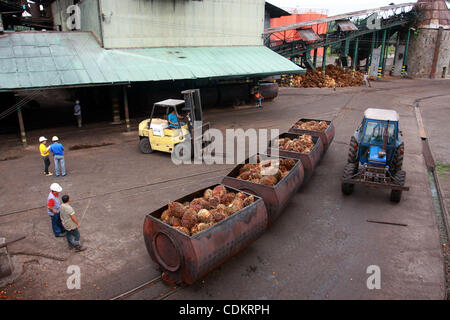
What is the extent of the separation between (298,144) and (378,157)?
260cm

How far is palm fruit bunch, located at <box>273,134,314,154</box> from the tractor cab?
5.76ft

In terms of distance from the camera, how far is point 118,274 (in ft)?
22.5

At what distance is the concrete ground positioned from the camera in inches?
256

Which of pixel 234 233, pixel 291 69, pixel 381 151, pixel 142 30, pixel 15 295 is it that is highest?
pixel 142 30

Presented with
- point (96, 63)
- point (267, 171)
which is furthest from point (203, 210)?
point (96, 63)

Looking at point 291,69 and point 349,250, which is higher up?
point 291,69

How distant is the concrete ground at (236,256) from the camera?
6.49 meters

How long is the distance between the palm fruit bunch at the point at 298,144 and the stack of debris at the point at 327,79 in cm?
2595

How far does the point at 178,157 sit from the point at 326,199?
660 cm

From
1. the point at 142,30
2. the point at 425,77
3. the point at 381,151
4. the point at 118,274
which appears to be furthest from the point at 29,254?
the point at 425,77

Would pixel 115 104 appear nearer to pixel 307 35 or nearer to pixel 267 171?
pixel 267 171

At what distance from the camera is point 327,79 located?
37.0 m

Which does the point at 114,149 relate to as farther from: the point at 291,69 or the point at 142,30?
the point at 291,69

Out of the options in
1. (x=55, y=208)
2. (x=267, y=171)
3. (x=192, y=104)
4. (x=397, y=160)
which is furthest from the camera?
(x=192, y=104)
